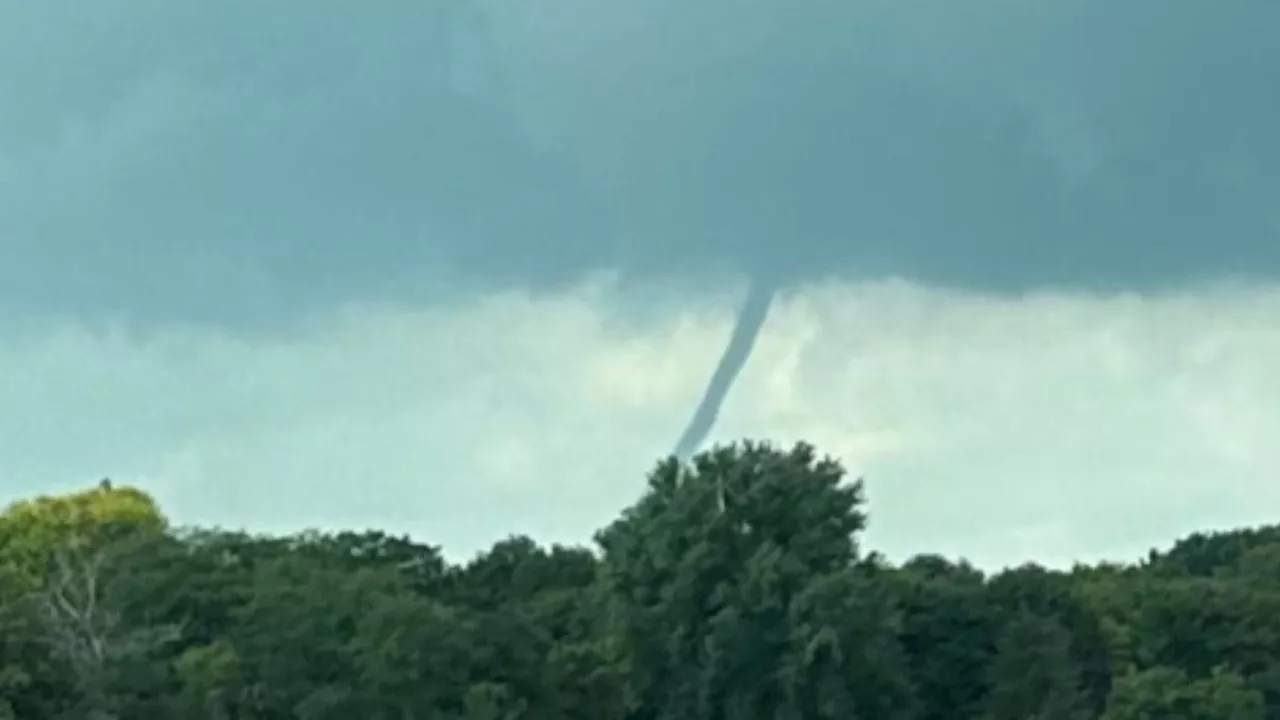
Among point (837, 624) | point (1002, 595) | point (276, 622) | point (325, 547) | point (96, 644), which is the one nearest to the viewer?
point (96, 644)

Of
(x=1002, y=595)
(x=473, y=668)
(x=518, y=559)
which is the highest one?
(x=518, y=559)

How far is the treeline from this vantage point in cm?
9456

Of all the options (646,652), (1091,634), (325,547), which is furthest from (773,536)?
(325,547)

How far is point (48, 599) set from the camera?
9844cm

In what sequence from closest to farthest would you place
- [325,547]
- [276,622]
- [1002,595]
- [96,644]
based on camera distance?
[96,644], [276,622], [1002,595], [325,547]

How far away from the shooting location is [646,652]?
112 m

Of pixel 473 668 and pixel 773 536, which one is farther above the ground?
pixel 773 536

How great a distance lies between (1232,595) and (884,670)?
91.9ft

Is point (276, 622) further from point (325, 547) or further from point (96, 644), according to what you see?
point (325, 547)

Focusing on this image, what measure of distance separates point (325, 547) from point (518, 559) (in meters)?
8.37

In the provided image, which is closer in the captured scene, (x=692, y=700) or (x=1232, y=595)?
(x=692, y=700)

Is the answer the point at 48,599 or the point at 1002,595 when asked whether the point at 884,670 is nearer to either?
the point at 1002,595

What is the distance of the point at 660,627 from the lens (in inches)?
4437

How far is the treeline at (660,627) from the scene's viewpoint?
94562 millimetres
